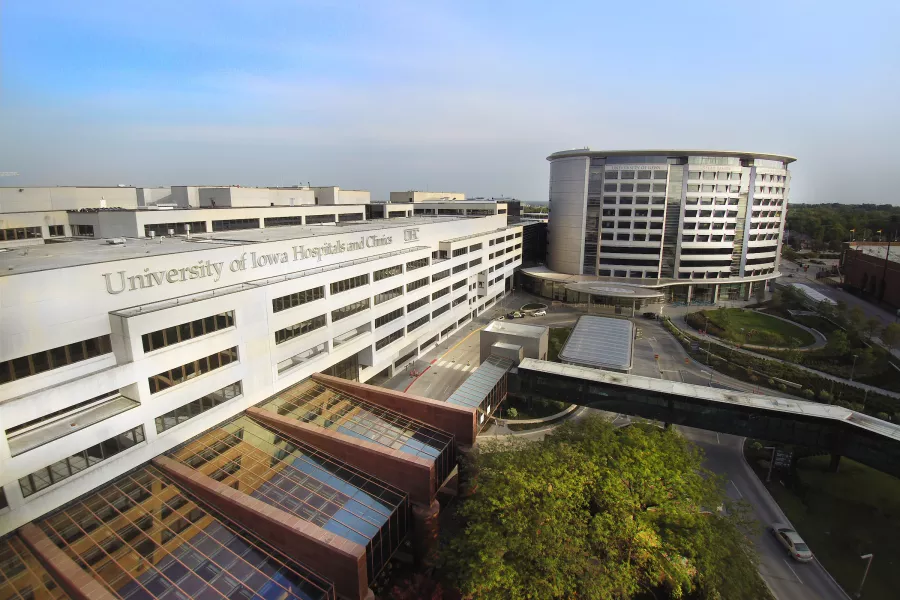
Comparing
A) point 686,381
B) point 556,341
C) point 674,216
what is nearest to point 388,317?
point 556,341

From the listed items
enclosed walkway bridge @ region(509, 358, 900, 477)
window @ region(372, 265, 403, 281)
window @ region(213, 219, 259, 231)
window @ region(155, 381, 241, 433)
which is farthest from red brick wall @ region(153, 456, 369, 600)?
window @ region(213, 219, 259, 231)

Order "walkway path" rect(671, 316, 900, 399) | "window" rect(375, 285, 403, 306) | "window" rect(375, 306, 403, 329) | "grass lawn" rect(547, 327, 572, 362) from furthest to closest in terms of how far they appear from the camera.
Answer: "grass lawn" rect(547, 327, 572, 362), "walkway path" rect(671, 316, 900, 399), "window" rect(375, 306, 403, 329), "window" rect(375, 285, 403, 306)

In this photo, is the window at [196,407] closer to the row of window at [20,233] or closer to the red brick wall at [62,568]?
the red brick wall at [62,568]

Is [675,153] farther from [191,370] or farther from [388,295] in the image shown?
[191,370]

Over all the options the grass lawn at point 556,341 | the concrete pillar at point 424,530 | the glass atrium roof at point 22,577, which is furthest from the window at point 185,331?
the grass lawn at point 556,341

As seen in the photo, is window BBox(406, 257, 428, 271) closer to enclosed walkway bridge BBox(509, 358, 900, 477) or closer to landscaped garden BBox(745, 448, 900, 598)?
enclosed walkway bridge BBox(509, 358, 900, 477)

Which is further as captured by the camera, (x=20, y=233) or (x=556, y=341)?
(x=556, y=341)
